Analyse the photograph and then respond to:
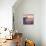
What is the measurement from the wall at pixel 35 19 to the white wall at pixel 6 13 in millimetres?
1158

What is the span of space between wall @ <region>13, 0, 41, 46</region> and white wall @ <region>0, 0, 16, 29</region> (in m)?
1.16

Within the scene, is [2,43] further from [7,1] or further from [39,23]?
[39,23]

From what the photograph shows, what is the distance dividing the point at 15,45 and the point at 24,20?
265 cm

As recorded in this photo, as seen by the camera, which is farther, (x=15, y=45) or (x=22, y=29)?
(x=22, y=29)

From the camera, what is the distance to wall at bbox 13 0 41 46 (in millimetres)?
5645

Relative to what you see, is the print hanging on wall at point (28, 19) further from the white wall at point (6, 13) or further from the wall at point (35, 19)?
the white wall at point (6, 13)

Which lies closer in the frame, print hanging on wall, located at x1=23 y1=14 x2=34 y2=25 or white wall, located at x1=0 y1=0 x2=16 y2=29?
white wall, located at x1=0 y1=0 x2=16 y2=29

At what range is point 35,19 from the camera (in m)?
5.66

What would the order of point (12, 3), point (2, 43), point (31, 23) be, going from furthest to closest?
point (31, 23) < point (12, 3) < point (2, 43)

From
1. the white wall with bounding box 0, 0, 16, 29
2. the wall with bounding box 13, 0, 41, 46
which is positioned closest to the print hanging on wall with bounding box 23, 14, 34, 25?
the wall with bounding box 13, 0, 41, 46

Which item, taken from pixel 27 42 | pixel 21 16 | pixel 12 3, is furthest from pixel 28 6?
pixel 27 42

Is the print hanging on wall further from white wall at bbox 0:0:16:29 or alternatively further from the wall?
white wall at bbox 0:0:16:29

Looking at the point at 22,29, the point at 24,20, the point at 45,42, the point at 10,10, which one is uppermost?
the point at 10,10

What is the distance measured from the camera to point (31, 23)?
18.5 ft
